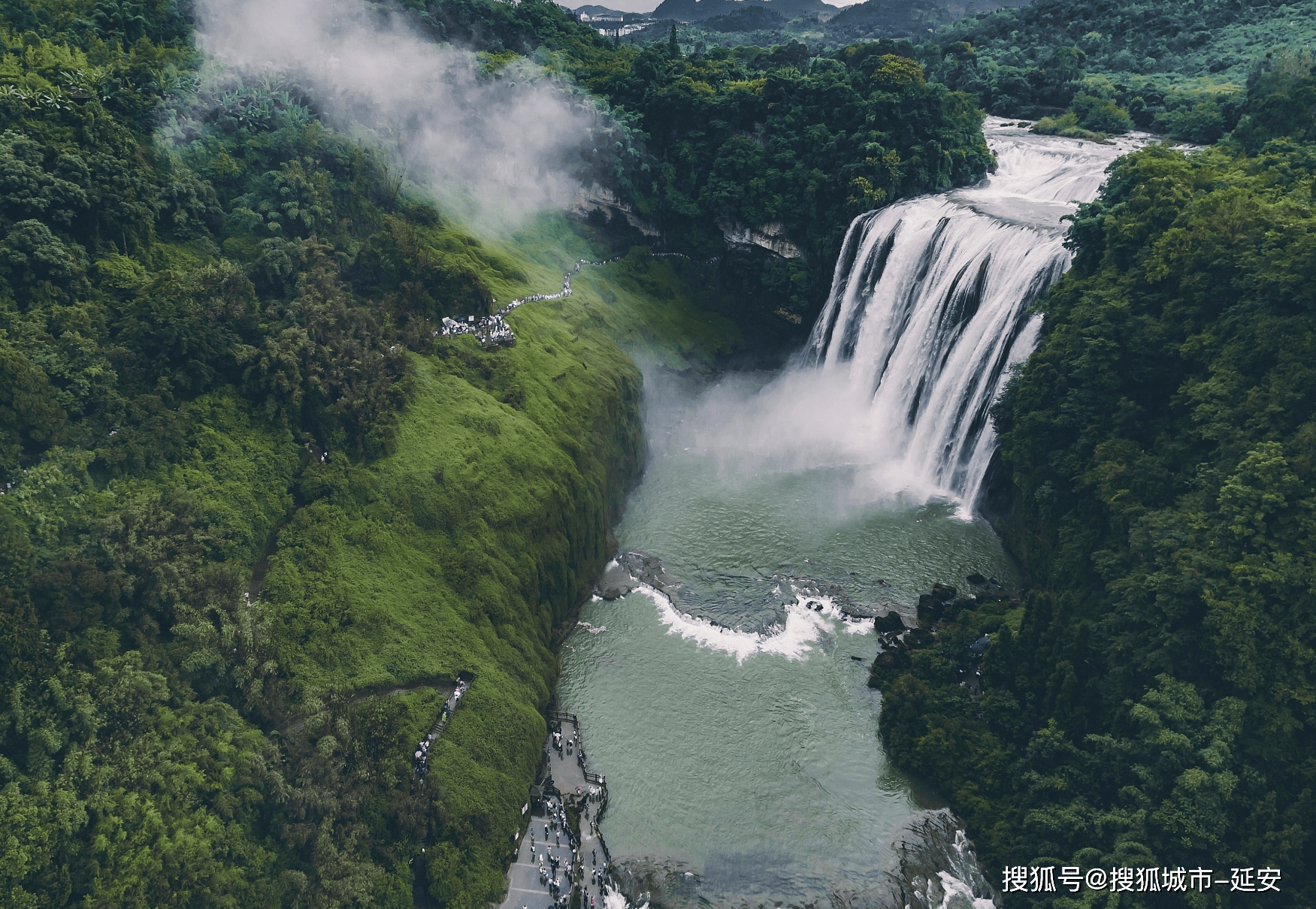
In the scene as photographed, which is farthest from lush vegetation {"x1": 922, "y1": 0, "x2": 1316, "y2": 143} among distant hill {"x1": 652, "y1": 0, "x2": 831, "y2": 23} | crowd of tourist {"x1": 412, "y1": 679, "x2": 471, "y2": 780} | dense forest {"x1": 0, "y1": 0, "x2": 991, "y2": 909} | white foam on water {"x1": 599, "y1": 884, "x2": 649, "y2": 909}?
distant hill {"x1": 652, "y1": 0, "x2": 831, "y2": 23}

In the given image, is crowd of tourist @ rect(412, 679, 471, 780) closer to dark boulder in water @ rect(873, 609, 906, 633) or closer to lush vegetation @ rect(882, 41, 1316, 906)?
lush vegetation @ rect(882, 41, 1316, 906)

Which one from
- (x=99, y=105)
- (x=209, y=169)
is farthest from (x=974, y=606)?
(x=99, y=105)

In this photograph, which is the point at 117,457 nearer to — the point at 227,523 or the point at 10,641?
the point at 227,523

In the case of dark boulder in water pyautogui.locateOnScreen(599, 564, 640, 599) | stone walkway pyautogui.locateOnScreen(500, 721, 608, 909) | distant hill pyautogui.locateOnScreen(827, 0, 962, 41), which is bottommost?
stone walkway pyautogui.locateOnScreen(500, 721, 608, 909)

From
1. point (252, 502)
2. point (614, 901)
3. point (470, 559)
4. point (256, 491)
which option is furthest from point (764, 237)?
point (614, 901)

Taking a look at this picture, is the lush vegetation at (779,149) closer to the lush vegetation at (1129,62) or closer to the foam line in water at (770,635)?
the lush vegetation at (1129,62)

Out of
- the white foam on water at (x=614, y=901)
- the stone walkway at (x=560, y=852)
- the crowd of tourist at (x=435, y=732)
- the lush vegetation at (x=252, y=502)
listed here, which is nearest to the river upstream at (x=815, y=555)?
the white foam on water at (x=614, y=901)
